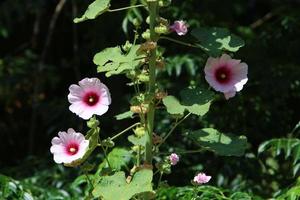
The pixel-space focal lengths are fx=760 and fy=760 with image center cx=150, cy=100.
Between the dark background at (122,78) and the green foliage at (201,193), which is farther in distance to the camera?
the dark background at (122,78)

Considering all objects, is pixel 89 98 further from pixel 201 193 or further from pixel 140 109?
pixel 201 193

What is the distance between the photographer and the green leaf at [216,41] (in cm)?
160

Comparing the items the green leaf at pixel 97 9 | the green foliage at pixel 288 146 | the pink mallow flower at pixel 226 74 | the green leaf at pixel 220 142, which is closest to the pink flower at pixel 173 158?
the green leaf at pixel 220 142

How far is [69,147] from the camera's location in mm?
1579

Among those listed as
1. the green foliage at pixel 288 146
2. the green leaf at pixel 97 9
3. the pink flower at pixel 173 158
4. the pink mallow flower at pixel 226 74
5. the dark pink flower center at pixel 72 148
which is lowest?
the green foliage at pixel 288 146

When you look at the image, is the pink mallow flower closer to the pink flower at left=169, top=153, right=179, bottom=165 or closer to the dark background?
the pink flower at left=169, top=153, right=179, bottom=165

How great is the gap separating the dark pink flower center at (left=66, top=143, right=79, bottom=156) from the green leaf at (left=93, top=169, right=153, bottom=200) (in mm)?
85

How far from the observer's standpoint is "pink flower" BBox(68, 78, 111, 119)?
1.56 m

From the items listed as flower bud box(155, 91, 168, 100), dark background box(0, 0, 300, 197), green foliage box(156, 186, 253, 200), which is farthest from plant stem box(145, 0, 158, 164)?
dark background box(0, 0, 300, 197)

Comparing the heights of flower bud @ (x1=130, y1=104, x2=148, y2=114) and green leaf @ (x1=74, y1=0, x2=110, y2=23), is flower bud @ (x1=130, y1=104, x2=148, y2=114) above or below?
below

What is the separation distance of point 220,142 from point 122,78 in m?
1.95

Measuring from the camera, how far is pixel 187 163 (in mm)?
2916

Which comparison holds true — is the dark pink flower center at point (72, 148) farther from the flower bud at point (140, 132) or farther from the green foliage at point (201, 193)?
the green foliage at point (201, 193)

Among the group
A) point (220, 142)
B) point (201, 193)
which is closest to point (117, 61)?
point (220, 142)
